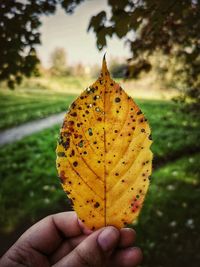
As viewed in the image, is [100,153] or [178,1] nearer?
[100,153]

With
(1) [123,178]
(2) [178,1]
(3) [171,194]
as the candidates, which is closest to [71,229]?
(1) [123,178]

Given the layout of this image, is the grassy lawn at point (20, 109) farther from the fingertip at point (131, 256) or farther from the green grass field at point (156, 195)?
the fingertip at point (131, 256)

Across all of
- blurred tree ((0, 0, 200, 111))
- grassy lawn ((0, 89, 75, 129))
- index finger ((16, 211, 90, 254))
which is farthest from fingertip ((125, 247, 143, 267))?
grassy lawn ((0, 89, 75, 129))

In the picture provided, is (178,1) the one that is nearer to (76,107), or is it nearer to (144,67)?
(76,107)

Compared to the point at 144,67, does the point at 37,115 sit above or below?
below

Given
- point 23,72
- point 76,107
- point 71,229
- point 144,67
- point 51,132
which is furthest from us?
point 51,132

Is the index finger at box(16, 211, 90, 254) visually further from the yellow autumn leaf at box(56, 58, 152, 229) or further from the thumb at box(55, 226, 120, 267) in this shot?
Result: the yellow autumn leaf at box(56, 58, 152, 229)

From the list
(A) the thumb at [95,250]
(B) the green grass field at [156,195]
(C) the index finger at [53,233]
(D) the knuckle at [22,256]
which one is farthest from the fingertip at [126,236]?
(B) the green grass field at [156,195]
